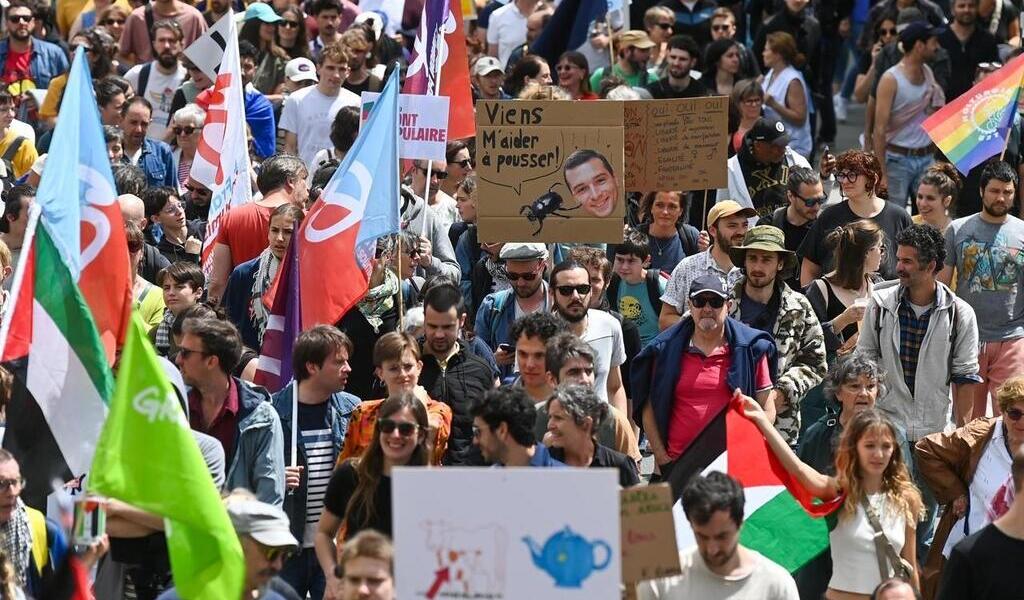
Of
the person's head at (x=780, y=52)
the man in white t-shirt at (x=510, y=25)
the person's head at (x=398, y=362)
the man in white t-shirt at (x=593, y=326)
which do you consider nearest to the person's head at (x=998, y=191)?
the man in white t-shirt at (x=593, y=326)

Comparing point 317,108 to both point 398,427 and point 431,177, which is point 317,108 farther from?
point 398,427

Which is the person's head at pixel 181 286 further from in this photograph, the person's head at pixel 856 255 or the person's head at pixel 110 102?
the person's head at pixel 110 102

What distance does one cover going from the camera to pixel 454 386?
31.2 feet

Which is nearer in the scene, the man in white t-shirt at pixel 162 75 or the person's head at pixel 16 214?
the person's head at pixel 16 214

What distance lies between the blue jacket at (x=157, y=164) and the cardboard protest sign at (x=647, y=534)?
26.0 feet

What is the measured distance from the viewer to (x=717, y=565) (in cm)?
727

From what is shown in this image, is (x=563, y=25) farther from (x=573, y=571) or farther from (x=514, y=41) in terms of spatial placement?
(x=573, y=571)

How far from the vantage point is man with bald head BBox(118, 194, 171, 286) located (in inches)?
451

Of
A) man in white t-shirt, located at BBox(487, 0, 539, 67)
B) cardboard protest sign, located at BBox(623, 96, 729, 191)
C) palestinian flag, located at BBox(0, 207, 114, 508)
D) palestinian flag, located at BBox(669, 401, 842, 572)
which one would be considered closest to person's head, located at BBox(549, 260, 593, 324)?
palestinian flag, located at BBox(669, 401, 842, 572)

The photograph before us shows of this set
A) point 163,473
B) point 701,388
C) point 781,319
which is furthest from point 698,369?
point 163,473

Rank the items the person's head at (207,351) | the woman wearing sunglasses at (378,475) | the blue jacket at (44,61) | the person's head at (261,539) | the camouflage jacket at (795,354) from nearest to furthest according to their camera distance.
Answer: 1. the person's head at (261,539)
2. the woman wearing sunglasses at (378,475)
3. the person's head at (207,351)
4. the camouflage jacket at (795,354)
5. the blue jacket at (44,61)

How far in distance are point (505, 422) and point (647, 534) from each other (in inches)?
41.4

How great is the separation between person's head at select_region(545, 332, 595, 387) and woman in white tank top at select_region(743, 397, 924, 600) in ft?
2.75

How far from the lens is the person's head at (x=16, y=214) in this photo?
11281 mm
